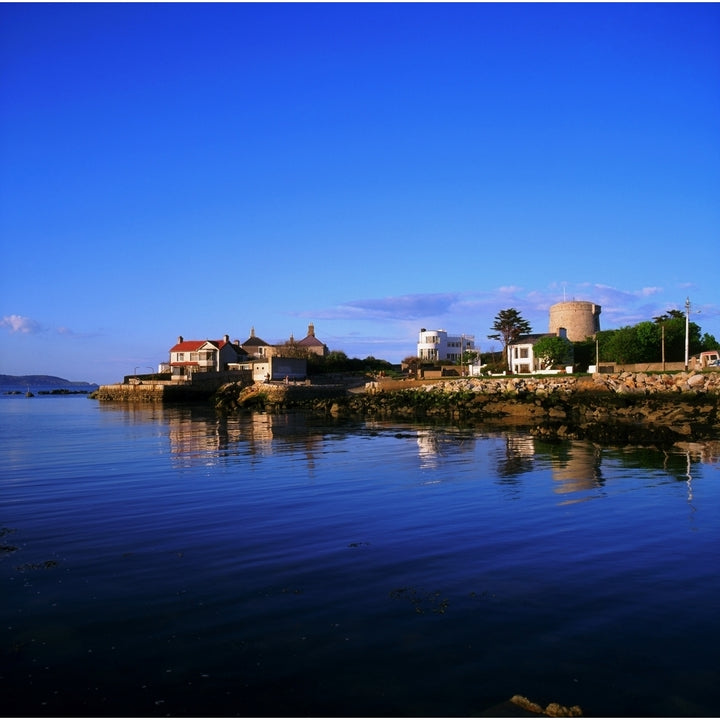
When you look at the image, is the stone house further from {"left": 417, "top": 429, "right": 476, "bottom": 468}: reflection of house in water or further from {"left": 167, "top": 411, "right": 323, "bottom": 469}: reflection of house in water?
{"left": 417, "top": 429, "right": 476, "bottom": 468}: reflection of house in water

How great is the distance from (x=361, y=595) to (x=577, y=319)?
309ft

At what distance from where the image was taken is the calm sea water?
6859 millimetres

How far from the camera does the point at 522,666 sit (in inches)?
290

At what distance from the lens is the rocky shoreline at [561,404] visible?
123 ft

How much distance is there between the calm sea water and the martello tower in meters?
79.3

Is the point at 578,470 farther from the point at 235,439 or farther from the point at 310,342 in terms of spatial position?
the point at 310,342

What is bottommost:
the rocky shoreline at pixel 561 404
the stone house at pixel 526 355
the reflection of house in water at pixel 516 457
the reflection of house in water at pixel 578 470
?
the reflection of house in water at pixel 516 457

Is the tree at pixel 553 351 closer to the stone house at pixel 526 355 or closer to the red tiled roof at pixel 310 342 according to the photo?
the stone house at pixel 526 355

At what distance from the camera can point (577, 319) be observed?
97500mm

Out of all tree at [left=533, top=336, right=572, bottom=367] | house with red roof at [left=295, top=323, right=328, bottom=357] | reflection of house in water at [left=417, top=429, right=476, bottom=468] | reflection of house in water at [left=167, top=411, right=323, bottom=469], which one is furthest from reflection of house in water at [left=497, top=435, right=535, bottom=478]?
house with red roof at [left=295, top=323, right=328, bottom=357]

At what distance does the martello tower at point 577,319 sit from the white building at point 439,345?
1316 inches

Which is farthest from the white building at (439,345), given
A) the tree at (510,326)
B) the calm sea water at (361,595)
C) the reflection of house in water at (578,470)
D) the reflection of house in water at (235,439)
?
the calm sea water at (361,595)

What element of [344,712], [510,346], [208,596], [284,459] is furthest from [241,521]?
[510,346]

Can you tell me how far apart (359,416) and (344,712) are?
5200 centimetres
